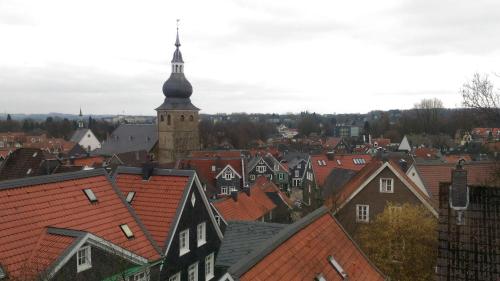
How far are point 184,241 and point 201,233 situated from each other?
5.56 ft

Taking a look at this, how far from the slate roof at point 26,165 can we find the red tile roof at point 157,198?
15.6 m

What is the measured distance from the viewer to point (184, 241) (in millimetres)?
20172

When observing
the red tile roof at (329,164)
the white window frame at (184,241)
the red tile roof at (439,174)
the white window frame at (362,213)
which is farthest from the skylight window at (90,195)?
the red tile roof at (329,164)

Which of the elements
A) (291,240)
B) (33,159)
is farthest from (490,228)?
(33,159)

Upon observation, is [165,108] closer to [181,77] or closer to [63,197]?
[181,77]

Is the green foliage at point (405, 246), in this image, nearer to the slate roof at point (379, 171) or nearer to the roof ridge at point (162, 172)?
the slate roof at point (379, 171)

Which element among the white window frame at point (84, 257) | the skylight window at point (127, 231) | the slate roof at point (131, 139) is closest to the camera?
the white window frame at point (84, 257)

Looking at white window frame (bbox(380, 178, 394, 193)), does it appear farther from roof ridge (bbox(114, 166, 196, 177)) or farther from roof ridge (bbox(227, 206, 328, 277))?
roof ridge (bbox(114, 166, 196, 177))

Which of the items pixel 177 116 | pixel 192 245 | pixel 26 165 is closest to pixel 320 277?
pixel 192 245

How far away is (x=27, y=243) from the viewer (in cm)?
1447

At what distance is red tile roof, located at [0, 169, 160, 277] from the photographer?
1421cm

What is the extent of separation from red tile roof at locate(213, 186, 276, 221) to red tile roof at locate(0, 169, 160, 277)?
16.7 m

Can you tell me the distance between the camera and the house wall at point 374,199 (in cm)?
2655

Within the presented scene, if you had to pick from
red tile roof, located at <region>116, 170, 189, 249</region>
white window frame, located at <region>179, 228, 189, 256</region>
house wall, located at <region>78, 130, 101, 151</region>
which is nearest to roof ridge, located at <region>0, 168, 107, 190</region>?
red tile roof, located at <region>116, 170, 189, 249</region>
